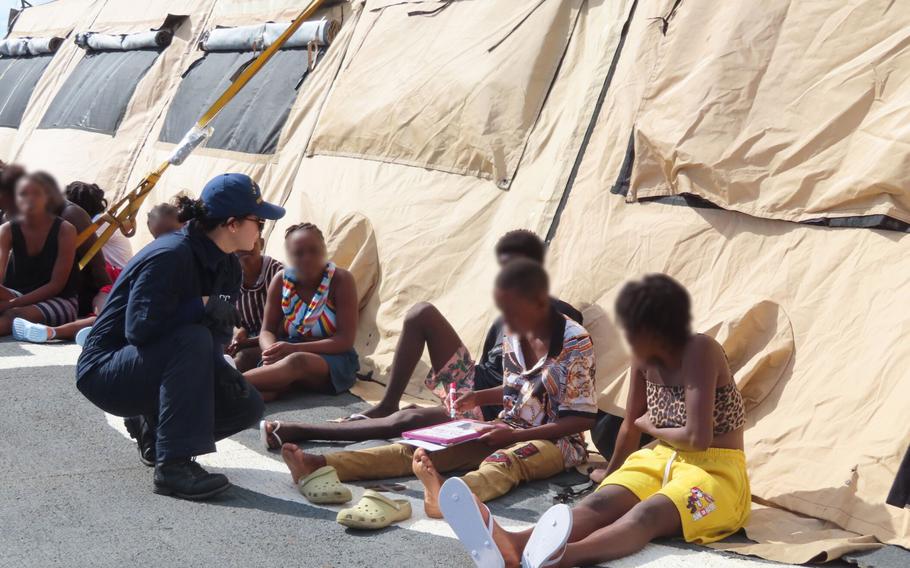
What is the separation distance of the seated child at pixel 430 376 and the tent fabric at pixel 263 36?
347 cm

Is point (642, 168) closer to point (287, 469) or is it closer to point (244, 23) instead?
point (287, 469)

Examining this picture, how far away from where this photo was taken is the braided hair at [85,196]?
7.39m

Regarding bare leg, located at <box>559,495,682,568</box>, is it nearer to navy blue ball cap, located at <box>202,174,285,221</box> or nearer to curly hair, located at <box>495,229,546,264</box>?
curly hair, located at <box>495,229,546,264</box>

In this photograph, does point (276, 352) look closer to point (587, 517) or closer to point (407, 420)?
point (407, 420)

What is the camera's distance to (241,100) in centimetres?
841

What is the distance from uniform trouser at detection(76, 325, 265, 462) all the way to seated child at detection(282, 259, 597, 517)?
36 cm

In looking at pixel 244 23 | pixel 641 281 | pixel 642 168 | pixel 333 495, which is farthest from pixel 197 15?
pixel 641 281

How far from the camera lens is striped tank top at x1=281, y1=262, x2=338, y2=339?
5.67 meters

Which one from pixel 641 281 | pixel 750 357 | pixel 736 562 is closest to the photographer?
pixel 641 281

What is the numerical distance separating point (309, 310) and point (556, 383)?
182 cm

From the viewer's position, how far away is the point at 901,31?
180 inches

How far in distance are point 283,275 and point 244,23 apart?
393cm

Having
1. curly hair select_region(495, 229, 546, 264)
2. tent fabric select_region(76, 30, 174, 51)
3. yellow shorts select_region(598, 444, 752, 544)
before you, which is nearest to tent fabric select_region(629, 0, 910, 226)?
curly hair select_region(495, 229, 546, 264)

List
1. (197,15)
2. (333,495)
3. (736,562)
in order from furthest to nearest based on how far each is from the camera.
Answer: (197,15) → (333,495) → (736,562)
